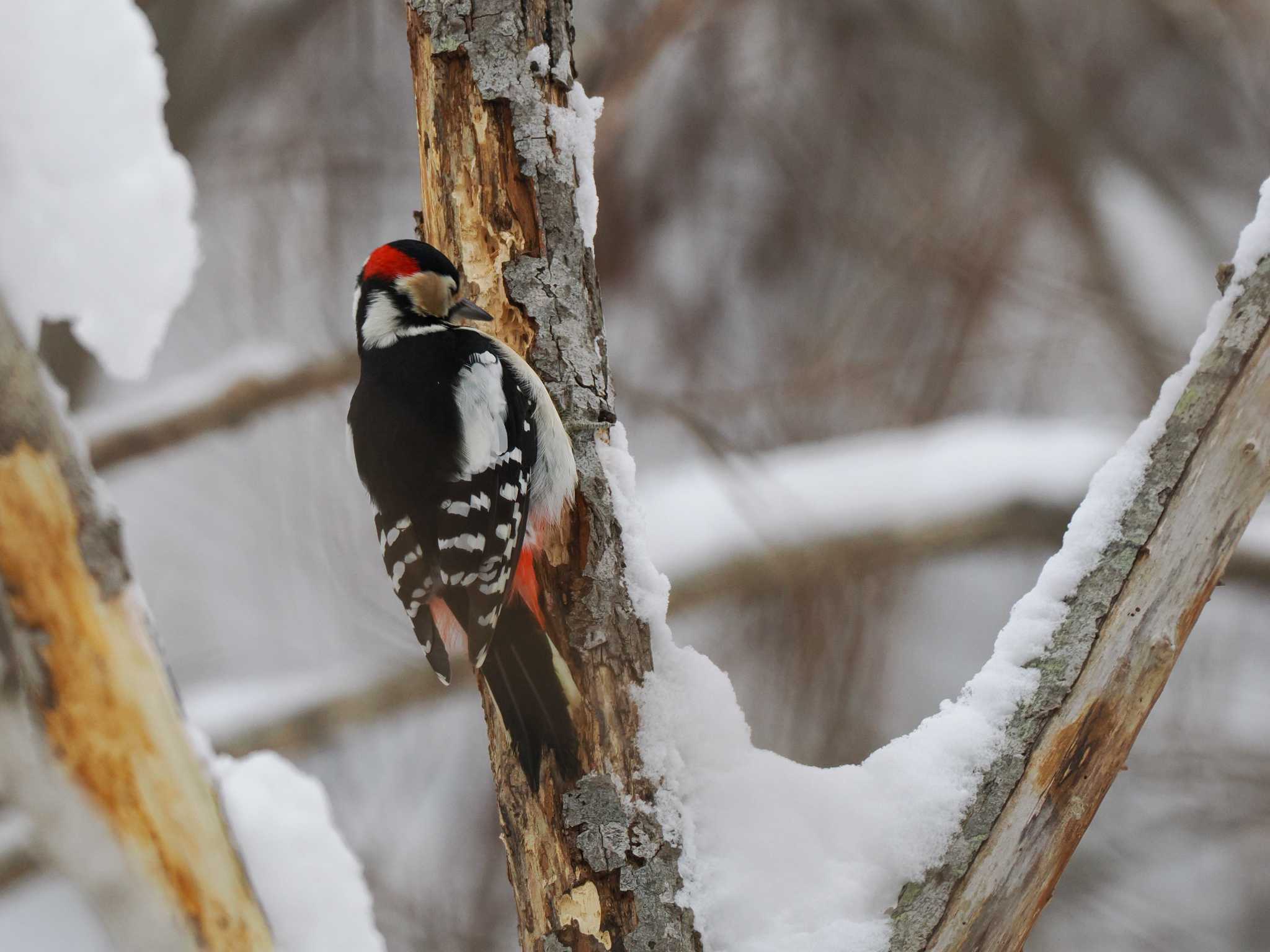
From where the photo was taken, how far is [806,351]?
416 centimetres

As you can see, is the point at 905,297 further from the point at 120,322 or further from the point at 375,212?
the point at 120,322

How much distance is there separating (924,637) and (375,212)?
2.88m

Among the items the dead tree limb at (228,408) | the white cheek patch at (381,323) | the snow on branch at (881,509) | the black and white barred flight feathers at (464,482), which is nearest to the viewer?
the black and white barred flight feathers at (464,482)

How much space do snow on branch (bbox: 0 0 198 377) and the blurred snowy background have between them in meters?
1.76

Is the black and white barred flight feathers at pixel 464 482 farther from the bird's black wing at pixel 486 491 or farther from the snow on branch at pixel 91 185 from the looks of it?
the snow on branch at pixel 91 185

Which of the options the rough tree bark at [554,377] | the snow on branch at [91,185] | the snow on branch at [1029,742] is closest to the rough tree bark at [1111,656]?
the snow on branch at [1029,742]

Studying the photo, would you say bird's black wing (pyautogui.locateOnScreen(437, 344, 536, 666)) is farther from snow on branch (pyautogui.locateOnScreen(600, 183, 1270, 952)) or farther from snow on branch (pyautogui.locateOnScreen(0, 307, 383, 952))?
snow on branch (pyautogui.locateOnScreen(0, 307, 383, 952))

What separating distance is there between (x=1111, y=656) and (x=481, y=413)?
0.91 metres

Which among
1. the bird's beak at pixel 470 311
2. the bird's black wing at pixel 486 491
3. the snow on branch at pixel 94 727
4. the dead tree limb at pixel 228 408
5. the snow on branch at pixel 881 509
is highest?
the dead tree limb at pixel 228 408

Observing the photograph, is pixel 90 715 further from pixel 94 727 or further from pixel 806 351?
pixel 806 351

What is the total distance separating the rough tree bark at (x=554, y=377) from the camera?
1.29m

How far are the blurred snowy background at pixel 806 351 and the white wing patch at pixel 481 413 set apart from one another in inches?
55.2

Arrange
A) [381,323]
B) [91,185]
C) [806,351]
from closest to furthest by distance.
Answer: [91,185] → [381,323] → [806,351]

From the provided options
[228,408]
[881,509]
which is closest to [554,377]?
[881,509]
